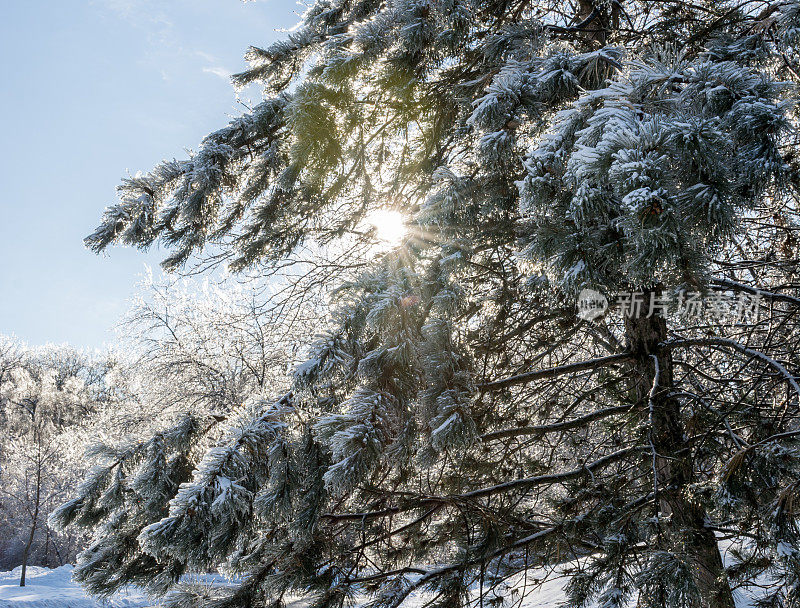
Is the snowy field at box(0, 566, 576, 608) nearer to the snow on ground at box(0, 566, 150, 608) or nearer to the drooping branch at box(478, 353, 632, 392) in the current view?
the snow on ground at box(0, 566, 150, 608)

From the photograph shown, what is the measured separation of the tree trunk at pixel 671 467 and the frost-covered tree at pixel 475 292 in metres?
0.02

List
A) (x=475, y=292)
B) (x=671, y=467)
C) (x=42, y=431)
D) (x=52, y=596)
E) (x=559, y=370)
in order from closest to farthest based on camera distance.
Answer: (x=671, y=467) < (x=559, y=370) < (x=475, y=292) < (x=52, y=596) < (x=42, y=431)

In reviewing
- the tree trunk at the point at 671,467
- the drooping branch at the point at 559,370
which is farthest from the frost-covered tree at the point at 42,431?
the tree trunk at the point at 671,467

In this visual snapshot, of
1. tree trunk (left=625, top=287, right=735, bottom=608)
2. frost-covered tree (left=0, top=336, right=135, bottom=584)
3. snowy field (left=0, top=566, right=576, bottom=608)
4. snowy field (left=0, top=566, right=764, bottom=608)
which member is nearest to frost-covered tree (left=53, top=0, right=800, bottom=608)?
tree trunk (left=625, top=287, right=735, bottom=608)

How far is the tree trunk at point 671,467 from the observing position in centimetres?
247

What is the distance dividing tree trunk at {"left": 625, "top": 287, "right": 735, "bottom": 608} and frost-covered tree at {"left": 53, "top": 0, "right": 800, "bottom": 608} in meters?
0.02

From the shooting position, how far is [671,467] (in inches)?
119

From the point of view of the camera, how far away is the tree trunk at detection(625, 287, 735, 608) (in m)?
2.47

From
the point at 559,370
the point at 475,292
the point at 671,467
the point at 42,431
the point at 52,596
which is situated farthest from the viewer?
the point at 42,431

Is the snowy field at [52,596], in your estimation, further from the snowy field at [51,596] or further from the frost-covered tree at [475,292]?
the frost-covered tree at [475,292]

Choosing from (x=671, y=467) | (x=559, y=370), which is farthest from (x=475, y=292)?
(x=671, y=467)

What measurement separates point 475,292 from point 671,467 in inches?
68.0

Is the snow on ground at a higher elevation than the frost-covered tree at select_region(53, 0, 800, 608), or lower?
lower

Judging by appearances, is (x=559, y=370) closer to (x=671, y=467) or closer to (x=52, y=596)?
(x=671, y=467)
